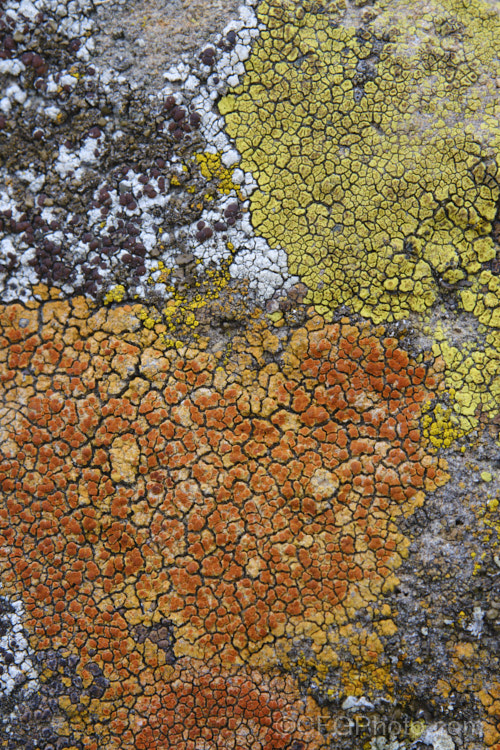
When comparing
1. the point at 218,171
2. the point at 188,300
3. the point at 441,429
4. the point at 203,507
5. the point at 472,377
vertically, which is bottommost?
the point at 203,507

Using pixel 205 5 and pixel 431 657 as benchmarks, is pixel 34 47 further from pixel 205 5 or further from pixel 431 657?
pixel 431 657

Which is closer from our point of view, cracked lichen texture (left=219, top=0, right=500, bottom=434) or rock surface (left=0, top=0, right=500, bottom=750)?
rock surface (left=0, top=0, right=500, bottom=750)

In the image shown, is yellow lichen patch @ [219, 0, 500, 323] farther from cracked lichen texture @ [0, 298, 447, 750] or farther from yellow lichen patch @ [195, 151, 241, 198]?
cracked lichen texture @ [0, 298, 447, 750]

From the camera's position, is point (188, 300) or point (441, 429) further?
point (188, 300)

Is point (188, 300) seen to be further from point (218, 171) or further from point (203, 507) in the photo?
point (203, 507)

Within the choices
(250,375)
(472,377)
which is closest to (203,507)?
(250,375)

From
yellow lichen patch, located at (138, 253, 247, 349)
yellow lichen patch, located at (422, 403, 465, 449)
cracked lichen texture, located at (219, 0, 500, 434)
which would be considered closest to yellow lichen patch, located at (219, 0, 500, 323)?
cracked lichen texture, located at (219, 0, 500, 434)

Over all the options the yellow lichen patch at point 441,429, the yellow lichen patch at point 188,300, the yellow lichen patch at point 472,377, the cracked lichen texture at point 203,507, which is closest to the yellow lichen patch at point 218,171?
the yellow lichen patch at point 188,300
